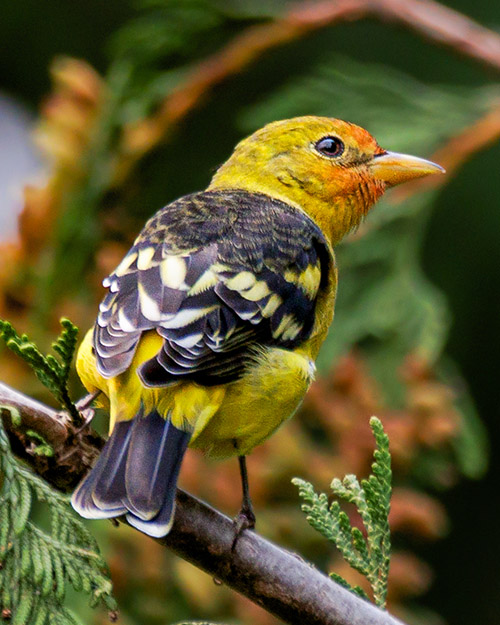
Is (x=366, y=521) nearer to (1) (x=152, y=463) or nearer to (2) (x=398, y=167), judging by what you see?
(1) (x=152, y=463)

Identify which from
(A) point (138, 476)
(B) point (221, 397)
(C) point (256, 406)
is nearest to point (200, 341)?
(B) point (221, 397)

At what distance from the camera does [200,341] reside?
268 cm

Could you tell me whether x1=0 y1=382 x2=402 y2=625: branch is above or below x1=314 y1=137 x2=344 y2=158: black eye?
below

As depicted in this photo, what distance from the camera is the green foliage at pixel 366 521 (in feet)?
7.29

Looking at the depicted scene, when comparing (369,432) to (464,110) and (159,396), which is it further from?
(464,110)

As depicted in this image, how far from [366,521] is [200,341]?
0.69 m

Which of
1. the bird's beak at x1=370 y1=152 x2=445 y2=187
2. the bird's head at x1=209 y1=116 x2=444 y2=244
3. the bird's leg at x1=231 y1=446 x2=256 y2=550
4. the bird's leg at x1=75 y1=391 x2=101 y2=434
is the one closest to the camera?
the bird's leg at x1=231 y1=446 x2=256 y2=550

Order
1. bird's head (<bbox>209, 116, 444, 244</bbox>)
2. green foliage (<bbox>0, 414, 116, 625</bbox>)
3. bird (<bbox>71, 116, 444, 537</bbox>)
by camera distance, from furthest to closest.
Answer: bird's head (<bbox>209, 116, 444, 244</bbox>), bird (<bbox>71, 116, 444, 537</bbox>), green foliage (<bbox>0, 414, 116, 625</bbox>)

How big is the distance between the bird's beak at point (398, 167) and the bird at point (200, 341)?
0.12 feet

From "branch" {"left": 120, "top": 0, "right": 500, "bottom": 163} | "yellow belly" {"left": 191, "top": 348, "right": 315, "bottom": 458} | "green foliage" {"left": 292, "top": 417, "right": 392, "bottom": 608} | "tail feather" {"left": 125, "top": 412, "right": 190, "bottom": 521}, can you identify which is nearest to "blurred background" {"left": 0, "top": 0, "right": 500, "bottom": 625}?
"branch" {"left": 120, "top": 0, "right": 500, "bottom": 163}

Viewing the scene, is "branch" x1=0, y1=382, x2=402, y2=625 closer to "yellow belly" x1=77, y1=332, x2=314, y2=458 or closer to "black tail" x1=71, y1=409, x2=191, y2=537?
"black tail" x1=71, y1=409, x2=191, y2=537

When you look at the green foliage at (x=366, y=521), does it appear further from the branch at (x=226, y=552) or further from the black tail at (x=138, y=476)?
the black tail at (x=138, y=476)

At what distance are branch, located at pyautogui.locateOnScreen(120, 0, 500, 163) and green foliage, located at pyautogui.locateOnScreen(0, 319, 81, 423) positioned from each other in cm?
210

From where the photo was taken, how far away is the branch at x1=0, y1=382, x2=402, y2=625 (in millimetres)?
2191
